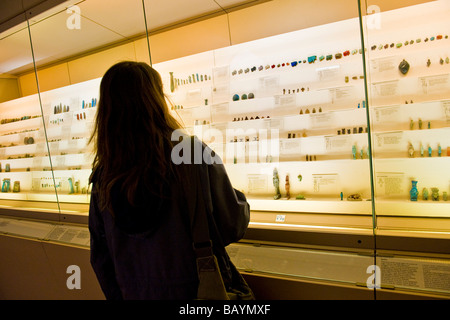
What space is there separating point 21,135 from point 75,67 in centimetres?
218

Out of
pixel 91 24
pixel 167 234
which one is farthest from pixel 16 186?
pixel 167 234

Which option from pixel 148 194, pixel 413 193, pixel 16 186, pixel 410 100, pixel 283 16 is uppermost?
pixel 283 16

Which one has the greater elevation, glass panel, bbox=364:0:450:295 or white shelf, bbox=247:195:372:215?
glass panel, bbox=364:0:450:295

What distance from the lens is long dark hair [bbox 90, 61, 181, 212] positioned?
103 centimetres

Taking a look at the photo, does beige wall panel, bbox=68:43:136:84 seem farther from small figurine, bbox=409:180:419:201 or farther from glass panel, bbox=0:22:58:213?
small figurine, bbox=409:180:419:201

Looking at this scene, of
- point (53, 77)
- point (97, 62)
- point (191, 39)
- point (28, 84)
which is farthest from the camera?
point (28, 84)

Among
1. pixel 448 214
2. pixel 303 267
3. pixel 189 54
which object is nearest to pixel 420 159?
pixel 448 214

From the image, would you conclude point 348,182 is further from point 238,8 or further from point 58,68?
point 58,68

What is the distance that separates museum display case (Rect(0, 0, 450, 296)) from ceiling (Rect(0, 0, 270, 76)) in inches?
0.6

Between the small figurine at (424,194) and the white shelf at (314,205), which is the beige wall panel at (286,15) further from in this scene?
the white shelf at (314,205)

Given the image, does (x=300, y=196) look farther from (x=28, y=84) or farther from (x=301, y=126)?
(x=28, y=84)

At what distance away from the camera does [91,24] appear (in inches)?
104

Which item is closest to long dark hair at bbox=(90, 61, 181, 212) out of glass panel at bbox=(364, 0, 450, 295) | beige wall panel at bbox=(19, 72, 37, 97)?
glass panel at bbox=(364, 0, 450, 295)

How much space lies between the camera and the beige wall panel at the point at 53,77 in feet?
10.1
